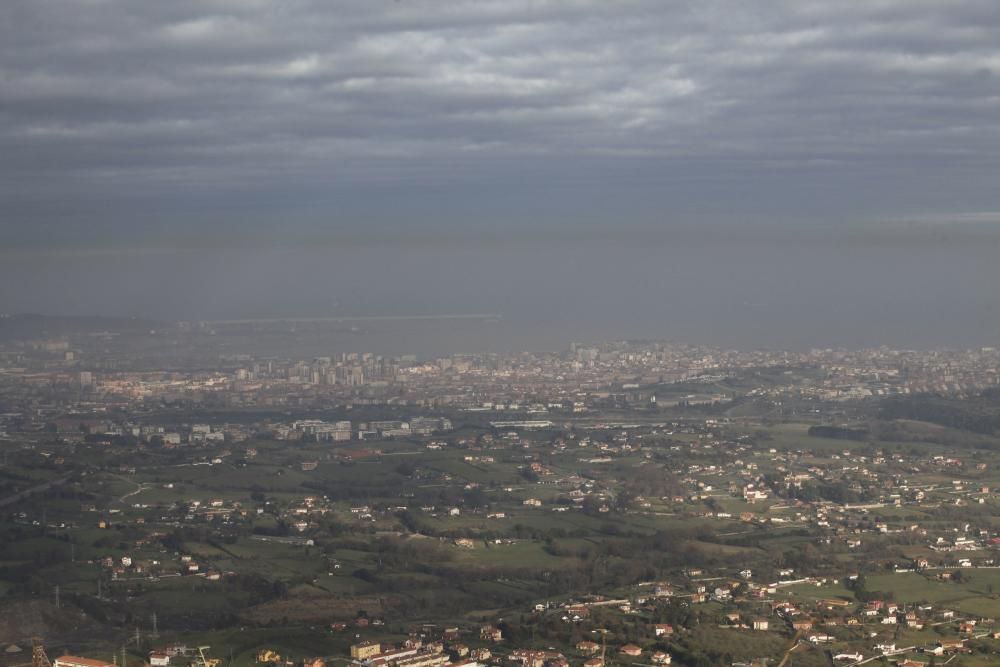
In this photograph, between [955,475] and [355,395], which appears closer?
[955,475]

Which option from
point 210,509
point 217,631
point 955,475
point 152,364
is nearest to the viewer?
point 217,631

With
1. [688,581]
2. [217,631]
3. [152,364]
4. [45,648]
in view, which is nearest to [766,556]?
[688,581]

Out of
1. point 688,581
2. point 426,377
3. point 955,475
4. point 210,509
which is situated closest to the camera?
point 688,581

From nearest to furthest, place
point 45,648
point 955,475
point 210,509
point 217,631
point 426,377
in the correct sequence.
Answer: point 45,648 → point 217,631 → point 210,509 → point 955,475 → point 426,377

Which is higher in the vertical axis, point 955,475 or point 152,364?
point 152,364

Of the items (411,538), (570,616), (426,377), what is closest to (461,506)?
(411,538)

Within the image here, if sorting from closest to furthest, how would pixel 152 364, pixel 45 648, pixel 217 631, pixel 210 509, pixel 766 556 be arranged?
pixel 45 648
pixel 217 631
pixel 766 556
pixel 210 509
pixel 152 364

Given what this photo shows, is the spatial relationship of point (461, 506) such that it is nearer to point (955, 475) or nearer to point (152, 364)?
point (955, 475)

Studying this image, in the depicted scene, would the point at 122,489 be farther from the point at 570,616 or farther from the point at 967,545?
the point at 967,545

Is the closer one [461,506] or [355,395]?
[461,506]
